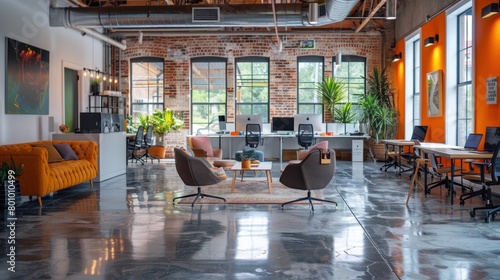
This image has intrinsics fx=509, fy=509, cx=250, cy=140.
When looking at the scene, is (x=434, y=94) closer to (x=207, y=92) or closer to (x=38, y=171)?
(x=207, y=92)

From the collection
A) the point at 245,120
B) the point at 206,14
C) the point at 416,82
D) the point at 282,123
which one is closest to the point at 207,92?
the point at 245,120

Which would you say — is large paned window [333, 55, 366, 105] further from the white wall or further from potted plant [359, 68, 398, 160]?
the white wall

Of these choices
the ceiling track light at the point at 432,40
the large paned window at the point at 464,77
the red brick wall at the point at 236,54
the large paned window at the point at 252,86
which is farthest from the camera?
the large paned window at the point at 252,86

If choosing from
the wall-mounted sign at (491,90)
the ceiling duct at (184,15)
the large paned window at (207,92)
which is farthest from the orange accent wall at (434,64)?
the large paned window at (207,92)

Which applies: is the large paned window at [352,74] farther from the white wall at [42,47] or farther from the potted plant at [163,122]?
the white wall at [42,47]

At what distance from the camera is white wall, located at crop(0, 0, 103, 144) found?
901cm

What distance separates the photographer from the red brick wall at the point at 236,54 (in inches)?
572

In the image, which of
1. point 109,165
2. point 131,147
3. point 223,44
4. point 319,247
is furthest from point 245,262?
point 223,44

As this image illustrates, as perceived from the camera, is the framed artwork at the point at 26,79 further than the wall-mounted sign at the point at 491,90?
Yes

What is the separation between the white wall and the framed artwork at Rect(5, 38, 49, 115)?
11 centimetres

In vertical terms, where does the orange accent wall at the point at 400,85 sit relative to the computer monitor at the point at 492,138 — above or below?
above

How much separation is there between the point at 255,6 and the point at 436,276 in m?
7.35

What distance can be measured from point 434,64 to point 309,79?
465 cm

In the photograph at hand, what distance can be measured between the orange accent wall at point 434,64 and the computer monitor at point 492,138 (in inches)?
108
